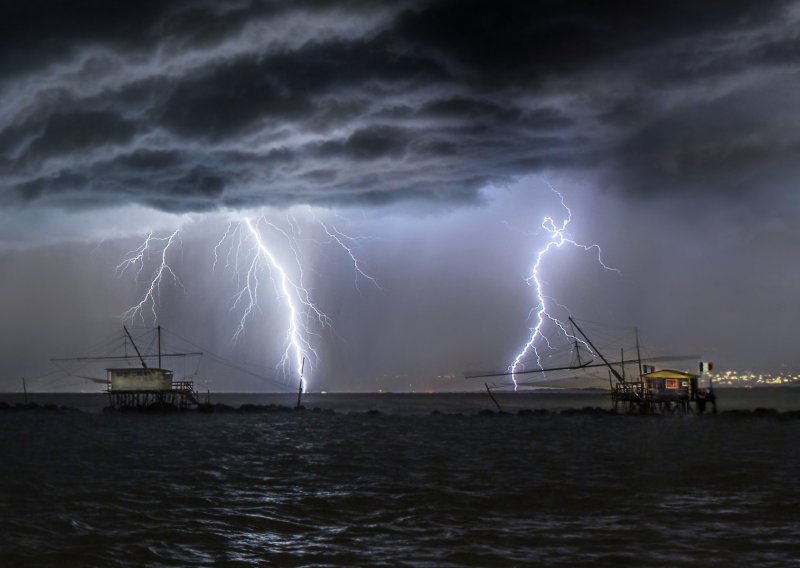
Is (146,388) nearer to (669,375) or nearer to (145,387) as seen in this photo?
(145,387)

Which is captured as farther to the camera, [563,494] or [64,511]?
[563,494]

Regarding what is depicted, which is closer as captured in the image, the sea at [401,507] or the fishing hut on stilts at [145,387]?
the sea at [401,507]

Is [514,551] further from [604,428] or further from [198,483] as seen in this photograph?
[604,428]

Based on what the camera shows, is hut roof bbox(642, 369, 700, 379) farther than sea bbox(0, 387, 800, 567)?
Yes

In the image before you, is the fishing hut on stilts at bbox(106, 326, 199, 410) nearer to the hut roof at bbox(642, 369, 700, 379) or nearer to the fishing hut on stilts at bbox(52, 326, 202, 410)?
the fishing hut on stilts at bbox(52, 326, 202, 410)

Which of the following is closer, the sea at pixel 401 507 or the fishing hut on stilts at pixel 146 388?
the sea at pixel 401 507

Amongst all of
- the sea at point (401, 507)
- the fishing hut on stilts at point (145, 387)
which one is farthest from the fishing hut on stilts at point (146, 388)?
the sea at point (401, 507)

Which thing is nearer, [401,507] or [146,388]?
[401,507]

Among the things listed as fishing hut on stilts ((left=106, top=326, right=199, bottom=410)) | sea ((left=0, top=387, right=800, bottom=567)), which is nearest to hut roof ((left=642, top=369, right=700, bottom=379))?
sea ((left=0, top=387, right=800, bottom=567))

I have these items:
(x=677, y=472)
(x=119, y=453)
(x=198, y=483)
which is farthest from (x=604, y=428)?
(x=198, y=483)

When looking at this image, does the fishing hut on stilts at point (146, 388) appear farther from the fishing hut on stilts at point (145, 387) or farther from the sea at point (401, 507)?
the sea at point (401, 507)

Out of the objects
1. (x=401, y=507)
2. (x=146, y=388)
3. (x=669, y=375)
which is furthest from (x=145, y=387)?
(x=401, y=507)
